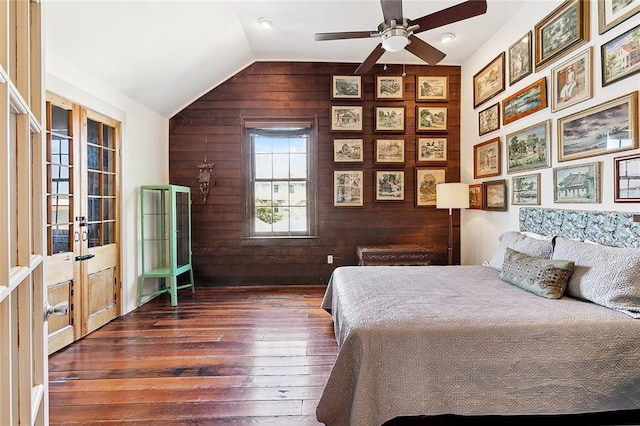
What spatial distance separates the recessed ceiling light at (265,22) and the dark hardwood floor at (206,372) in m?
3.18

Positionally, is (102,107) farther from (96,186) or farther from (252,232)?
(252,232)

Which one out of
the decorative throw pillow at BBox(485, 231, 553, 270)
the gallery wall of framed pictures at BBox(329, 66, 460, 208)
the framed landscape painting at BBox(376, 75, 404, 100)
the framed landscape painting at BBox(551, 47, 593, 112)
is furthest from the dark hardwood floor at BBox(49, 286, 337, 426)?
the framed landscape painting at BBox(376, 75, 404, 100)

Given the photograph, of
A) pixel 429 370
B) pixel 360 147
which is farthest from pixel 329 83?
pixel 429 370

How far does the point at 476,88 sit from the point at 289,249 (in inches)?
129

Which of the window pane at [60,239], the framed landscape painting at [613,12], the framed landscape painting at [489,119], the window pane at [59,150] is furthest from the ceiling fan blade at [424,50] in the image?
the window pane at [60,239]

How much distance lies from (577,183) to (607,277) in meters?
0.98

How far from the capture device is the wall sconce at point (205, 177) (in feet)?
14.8

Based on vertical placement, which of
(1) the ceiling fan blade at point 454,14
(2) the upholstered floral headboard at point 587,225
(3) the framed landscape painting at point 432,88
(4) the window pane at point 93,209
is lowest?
(2) the upholstered floral headboard at point 587,225

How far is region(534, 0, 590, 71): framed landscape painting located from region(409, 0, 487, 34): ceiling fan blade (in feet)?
2.89

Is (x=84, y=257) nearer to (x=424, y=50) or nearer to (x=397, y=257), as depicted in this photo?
(x=397, y=257)

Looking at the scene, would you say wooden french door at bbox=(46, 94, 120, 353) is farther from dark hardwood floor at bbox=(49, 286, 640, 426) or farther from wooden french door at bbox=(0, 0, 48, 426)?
wooden french door at bbox=(0, 0, 48, 426)

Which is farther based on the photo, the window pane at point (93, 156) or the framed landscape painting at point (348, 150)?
→ the framed landscape painting at point (348, 150)

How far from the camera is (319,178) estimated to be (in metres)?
4.62

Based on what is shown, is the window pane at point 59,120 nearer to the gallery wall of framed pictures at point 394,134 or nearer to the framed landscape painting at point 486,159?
the gallery wall of framed pictures at point 394,134
